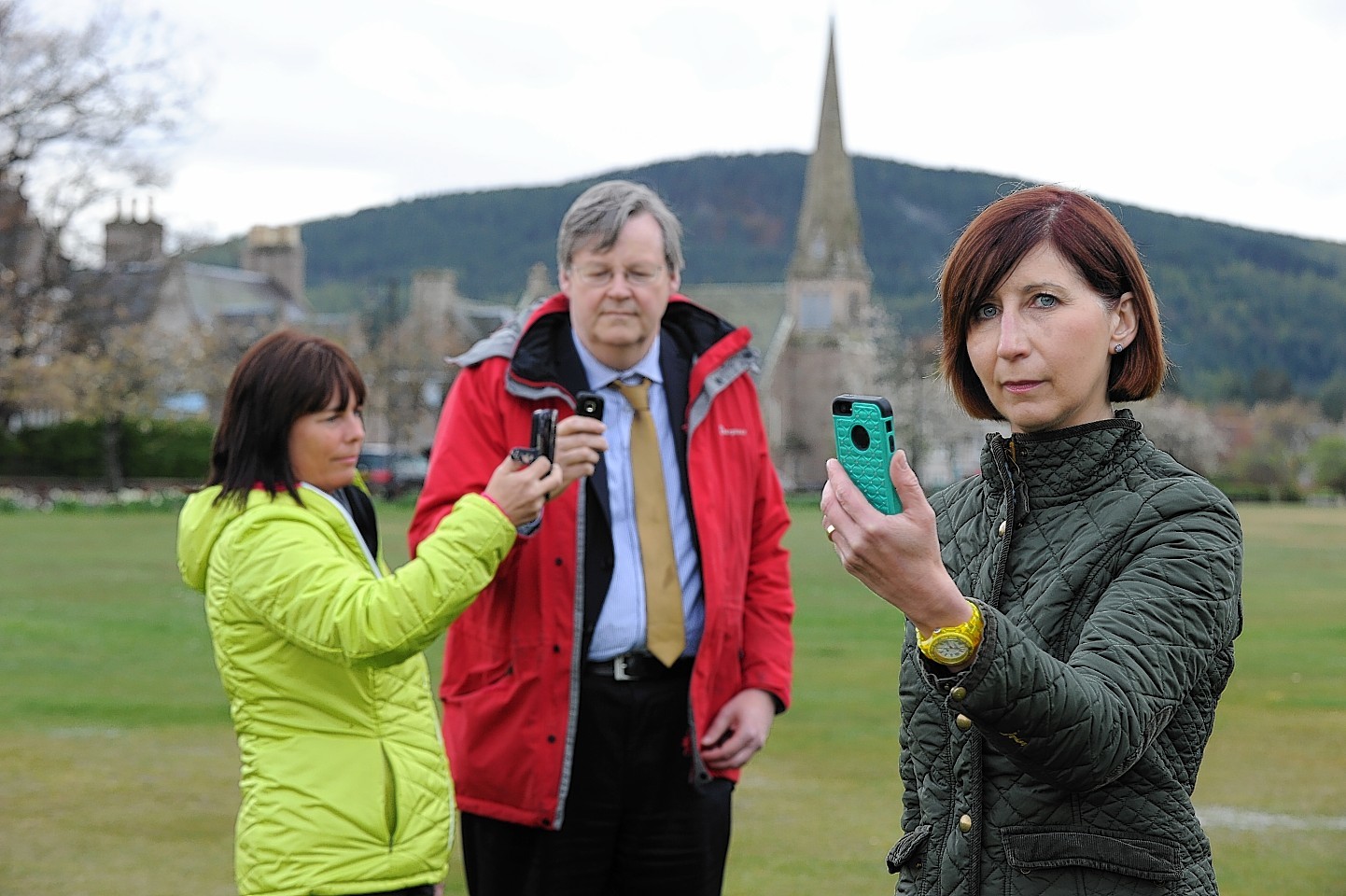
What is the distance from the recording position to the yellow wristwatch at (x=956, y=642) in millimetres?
1746

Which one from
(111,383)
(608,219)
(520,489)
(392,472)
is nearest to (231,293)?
(392,472)

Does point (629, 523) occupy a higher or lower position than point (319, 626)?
higher

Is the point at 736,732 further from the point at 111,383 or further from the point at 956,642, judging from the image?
the point at 111,383

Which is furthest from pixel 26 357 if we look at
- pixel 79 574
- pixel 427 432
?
pixel 427 432

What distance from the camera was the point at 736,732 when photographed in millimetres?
4109

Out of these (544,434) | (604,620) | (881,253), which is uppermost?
(881,253)

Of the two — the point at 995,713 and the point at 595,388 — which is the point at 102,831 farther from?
the point at 995,713

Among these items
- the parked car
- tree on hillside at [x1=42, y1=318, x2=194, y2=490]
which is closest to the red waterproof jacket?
tree on hillside at [x1=42, y1=318, x2=194, y2=490]

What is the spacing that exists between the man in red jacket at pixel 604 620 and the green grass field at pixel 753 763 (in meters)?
2.63

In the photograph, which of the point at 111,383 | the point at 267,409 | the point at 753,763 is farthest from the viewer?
the point at 111,383

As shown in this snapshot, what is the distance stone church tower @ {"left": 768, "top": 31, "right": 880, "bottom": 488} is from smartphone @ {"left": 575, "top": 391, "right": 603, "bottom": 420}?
7757 centimetres

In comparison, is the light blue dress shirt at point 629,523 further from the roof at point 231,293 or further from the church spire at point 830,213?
the church spire at point 830,213

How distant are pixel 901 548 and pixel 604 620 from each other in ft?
7.54

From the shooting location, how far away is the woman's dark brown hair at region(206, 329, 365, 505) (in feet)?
11.3
